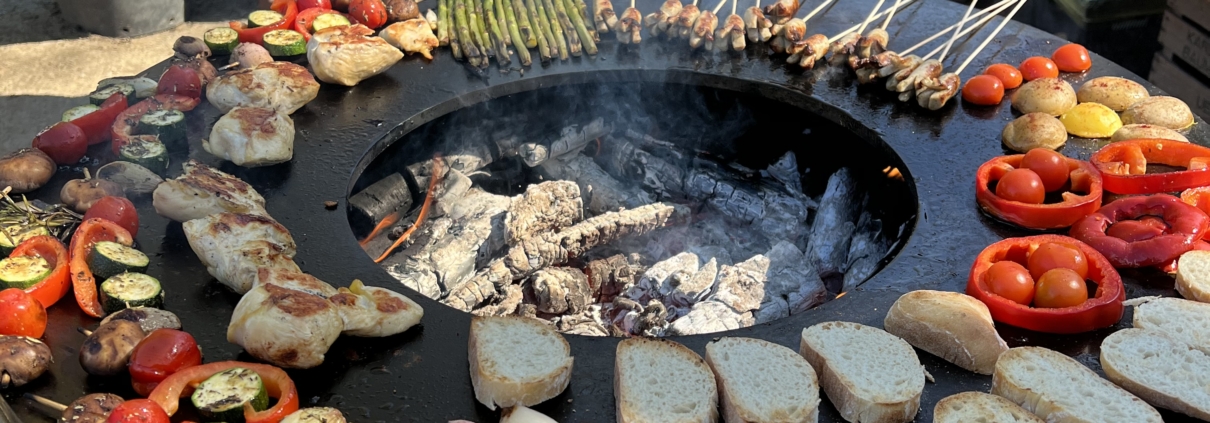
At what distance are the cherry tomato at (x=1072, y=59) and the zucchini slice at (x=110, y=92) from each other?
6025mm

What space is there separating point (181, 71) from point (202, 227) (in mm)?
1777

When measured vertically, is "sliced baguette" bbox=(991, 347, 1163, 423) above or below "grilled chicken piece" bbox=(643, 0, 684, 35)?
below

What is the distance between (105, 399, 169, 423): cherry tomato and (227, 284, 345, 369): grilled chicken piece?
436 mm

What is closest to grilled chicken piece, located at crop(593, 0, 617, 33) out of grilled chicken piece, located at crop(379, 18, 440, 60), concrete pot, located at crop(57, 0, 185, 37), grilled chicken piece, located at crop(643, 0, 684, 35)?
grilled chicken piece, located at crop(643, 0, 684, 35)

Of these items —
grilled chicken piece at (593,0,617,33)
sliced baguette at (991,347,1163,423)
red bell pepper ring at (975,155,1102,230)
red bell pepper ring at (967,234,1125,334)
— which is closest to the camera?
sliced baguette at (991,347,1163,423)

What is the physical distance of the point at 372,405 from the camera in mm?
3385

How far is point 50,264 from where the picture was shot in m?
3.82

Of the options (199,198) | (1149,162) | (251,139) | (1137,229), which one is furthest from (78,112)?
(1149,162)

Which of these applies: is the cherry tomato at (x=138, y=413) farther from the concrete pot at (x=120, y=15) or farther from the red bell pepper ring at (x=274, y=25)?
the concrete pot at (x=120, y=15)

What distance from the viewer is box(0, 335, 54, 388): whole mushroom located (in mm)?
3268

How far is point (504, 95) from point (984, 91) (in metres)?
3.15

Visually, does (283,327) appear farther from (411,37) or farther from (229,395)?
(411,37)

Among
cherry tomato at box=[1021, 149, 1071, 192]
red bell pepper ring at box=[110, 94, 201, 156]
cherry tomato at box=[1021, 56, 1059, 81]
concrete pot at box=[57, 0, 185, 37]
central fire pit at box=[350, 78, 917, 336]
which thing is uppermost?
cherry tomato at box=[1021, 56, 1059, 81]

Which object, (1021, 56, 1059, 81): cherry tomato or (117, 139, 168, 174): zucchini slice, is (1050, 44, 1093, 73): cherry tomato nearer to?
(1021, 56, 1059, 81): cherry tomato
